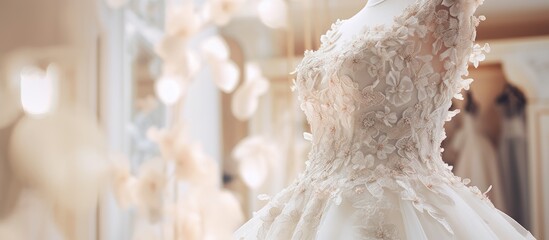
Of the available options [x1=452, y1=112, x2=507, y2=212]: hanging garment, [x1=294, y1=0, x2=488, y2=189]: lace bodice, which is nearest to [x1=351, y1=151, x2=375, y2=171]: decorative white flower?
[x1=294, y1=0, x2=488, y2=189]: lace bodice

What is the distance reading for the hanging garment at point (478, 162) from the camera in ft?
9.74

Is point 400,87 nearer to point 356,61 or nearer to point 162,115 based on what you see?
point 356,61

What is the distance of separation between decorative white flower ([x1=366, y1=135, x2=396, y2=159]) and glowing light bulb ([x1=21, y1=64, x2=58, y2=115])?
60 cm

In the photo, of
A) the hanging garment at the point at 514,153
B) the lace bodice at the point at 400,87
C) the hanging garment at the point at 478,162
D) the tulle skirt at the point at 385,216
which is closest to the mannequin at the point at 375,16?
the lace bodice at the point at 400,87

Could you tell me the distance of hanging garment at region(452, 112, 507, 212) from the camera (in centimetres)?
297

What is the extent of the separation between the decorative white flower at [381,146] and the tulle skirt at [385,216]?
63 mm

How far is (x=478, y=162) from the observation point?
297cm

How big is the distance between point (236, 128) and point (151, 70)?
0.97 m

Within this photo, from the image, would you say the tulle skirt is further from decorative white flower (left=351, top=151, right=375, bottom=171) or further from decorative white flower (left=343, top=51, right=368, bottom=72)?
decorative white flower (left=343, top=51, right=368, bottom=72)

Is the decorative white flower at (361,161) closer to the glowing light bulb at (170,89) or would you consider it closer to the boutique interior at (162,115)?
the boutique interior at (162,115)

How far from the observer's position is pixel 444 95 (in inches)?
38.1

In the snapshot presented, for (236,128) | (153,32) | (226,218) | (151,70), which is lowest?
(226,218)

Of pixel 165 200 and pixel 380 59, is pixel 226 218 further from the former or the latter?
pixel 380 59

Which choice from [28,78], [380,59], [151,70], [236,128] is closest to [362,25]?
[380,59]
